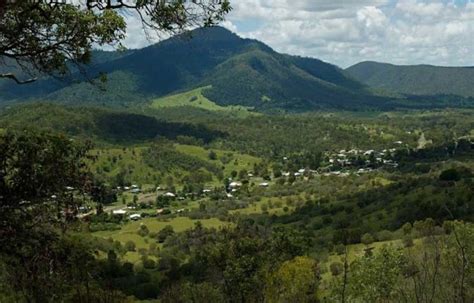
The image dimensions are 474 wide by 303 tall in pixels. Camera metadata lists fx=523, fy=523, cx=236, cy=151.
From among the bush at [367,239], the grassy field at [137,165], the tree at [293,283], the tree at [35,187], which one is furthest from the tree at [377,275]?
the grassy field at [137,165]

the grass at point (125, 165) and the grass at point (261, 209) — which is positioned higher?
the grass at point (125, 165)

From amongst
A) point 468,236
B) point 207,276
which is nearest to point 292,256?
point 207,276

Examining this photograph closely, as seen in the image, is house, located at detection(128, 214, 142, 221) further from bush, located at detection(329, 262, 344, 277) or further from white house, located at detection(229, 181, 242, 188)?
bush, located at detection(329, 262, 344, 277)

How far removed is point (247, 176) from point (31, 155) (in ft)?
536

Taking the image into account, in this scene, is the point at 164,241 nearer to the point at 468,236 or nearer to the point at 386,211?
the point at 386,211

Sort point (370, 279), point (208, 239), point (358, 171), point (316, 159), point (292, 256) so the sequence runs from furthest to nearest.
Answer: point (316, 159), point (358, 171), point (208, 239), point (292, 256), point (370, 279)

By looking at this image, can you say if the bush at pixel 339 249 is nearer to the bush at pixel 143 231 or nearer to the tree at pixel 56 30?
the bush at pixel 143 231

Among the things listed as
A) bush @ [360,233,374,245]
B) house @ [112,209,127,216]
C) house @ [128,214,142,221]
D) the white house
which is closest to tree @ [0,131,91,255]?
bush @ [360,233,374,245]

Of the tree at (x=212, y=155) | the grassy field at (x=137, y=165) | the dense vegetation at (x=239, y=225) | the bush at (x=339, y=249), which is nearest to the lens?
the dense vegetation at (x=239, y=225)

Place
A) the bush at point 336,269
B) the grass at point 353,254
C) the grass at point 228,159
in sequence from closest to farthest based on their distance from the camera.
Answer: the bush at point 336,269 → the grass at point 353,254 → the grass at point 228,159

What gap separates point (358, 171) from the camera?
161750 mm

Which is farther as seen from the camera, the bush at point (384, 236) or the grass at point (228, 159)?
the grass at point (228, 159)

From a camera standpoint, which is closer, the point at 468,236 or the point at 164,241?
the point at 468,236

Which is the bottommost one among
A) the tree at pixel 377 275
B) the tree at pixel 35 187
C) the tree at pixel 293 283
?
the tree at pixel 293 283
